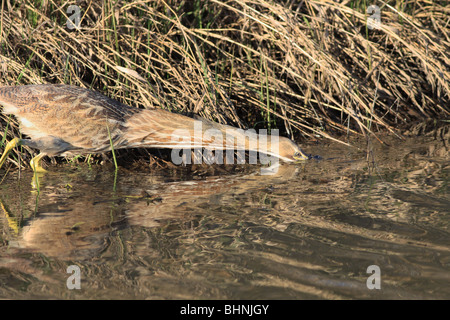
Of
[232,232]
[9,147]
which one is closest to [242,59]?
[9,147]

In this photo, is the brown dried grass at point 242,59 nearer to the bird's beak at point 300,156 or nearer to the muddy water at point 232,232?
the bird's beak at point 300,156

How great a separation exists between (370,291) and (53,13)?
391cm

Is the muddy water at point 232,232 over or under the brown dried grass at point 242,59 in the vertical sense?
under

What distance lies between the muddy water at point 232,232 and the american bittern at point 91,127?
210 mm

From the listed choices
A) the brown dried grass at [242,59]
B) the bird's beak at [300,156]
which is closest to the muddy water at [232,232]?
the bird's beak at [300,156]

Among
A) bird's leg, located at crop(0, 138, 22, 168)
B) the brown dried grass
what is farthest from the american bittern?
the brown dried grass

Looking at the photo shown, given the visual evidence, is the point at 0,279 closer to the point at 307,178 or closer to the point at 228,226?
the point at 228,226

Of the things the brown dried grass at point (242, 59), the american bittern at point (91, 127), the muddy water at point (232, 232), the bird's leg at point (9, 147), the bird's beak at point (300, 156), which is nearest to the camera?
the muddy water at point (232, 232)

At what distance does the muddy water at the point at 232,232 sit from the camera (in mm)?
2359

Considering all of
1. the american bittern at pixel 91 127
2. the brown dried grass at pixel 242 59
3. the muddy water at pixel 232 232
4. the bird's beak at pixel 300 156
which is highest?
the brown dried grass at pixel 242 59

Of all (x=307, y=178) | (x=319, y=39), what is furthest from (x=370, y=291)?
(x=319, y=39)

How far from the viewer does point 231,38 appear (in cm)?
551

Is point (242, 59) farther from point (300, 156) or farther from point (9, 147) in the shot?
point (9, 147)

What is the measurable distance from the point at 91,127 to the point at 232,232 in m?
1.74
